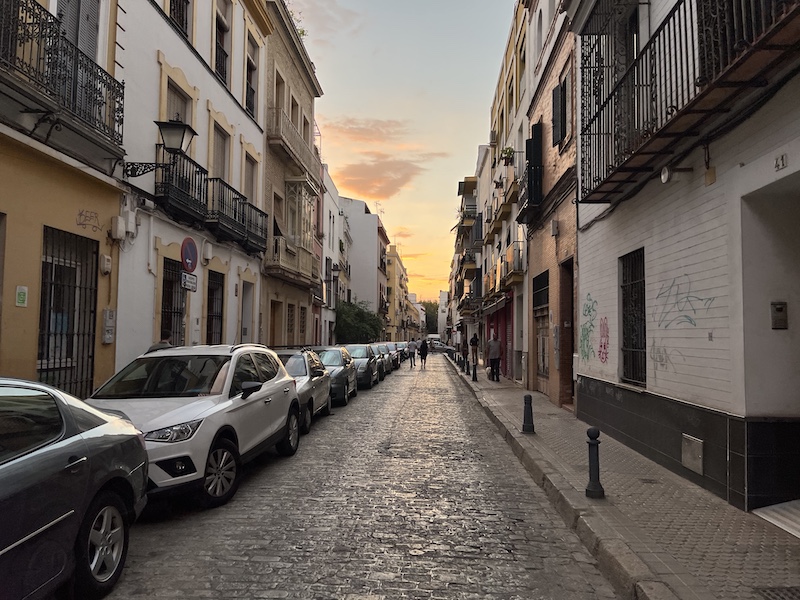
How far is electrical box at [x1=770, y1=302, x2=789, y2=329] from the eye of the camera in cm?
556

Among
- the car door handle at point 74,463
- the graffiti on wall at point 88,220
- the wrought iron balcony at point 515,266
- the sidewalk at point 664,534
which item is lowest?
the sidewalk at point 664,534

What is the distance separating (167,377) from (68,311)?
10.8 feet

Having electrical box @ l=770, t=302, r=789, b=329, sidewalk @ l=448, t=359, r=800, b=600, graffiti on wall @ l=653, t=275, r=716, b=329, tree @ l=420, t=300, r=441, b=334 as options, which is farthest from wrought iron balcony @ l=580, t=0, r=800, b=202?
tree @ l=420, t=300, r=441, b=334

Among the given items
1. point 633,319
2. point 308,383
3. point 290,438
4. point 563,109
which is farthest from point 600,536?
point 563,109

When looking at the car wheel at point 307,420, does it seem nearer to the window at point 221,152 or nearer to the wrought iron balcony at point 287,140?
the window at point 221,152

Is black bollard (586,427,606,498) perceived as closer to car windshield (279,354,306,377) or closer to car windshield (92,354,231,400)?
car windshield (92,354,231,400)

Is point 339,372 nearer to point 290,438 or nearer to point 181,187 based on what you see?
point 181,187

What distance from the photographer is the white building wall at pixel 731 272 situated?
5.46 m

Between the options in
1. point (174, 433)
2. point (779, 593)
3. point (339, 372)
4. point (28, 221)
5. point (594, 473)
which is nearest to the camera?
point (779, 593)

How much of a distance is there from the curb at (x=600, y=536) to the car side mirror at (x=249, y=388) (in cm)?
355

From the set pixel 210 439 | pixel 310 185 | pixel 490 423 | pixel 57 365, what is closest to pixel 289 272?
pixel 310 185

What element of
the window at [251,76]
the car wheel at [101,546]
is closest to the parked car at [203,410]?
the car wheel at [101,546]

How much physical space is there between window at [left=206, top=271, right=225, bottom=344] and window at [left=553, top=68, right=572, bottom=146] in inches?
358

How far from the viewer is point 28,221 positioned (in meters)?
7.97
